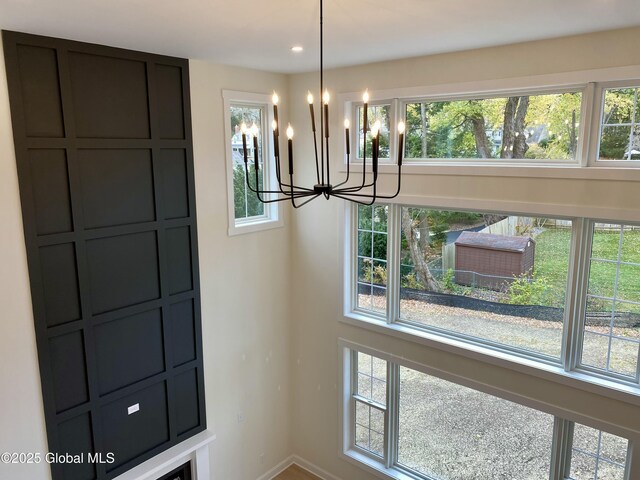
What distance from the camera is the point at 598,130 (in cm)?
320

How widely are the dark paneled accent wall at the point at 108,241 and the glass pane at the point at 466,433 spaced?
2.15 meters

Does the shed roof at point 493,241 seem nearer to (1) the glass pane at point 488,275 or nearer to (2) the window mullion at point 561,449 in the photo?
(1) the glass pane at point 488,275

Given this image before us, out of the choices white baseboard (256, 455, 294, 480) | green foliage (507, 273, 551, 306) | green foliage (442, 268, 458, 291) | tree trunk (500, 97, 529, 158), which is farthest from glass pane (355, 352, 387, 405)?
tree trunk (500, 97, 529, 158)

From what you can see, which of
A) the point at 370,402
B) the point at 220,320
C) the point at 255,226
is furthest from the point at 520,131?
the point at 220,320

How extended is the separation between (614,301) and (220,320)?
10.8 feet

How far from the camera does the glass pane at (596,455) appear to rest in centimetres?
341

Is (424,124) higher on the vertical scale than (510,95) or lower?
lower

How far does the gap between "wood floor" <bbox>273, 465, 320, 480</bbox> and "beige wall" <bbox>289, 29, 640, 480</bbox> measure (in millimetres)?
163

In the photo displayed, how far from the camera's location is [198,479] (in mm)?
4285

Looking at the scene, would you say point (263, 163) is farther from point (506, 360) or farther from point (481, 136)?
point (506, 360)

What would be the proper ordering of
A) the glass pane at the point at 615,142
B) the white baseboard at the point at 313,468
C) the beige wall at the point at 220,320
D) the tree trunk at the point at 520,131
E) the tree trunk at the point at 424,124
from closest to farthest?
the beige wall at the point at 220,320
the glass pane at the point at 615,142
the tree trunk at the point at 520,131
the tree trunk at the point at 424,124
the white baseboard at the point at 313,468

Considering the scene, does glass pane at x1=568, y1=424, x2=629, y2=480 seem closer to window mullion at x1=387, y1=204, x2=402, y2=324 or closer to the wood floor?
window mullion at x1=387, y1=204, x2=402, y2=324

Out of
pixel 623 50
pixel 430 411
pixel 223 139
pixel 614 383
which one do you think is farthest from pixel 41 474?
pixel 623 50

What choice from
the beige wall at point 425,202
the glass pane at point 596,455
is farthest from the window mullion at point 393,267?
the glass pane at point 596,455
